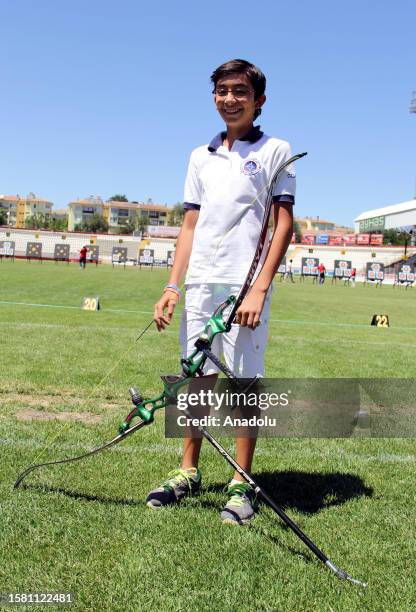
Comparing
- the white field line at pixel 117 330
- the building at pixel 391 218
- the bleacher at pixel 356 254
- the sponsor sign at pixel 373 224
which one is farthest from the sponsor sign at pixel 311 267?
the white field line at pixel 117 330

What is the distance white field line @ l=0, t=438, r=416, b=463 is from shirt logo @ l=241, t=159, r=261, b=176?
78.0 inches

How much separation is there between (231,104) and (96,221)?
138 m

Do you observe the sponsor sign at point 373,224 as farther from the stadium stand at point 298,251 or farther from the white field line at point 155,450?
the white field line at point 155,450

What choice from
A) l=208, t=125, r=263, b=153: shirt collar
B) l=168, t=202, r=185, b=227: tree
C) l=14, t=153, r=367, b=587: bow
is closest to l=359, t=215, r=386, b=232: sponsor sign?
l=168, t=202, r=185, b=227: tree

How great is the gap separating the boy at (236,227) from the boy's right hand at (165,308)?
112mm

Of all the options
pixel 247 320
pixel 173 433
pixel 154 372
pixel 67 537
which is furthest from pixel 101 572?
pixel 154 372

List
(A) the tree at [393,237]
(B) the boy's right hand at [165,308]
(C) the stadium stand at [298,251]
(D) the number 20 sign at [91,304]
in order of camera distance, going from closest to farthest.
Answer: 1. (B) the boy's right hand at [165,308]
2. (D) the number 20 sign at [91,304]
3. (C) the stadium stand at [298,251]
4. (A) the tree at [393,237]

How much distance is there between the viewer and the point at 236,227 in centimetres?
302

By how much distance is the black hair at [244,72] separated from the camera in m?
2.97

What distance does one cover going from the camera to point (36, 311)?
12273 mm

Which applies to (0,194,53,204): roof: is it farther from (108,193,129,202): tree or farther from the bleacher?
the bleacher

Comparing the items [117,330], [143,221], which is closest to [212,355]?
[117,330]

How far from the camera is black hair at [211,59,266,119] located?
9.75 feet

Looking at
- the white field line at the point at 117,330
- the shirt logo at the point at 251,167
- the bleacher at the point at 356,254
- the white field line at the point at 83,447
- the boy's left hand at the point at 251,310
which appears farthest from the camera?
the bleacher at the point at 356,254
